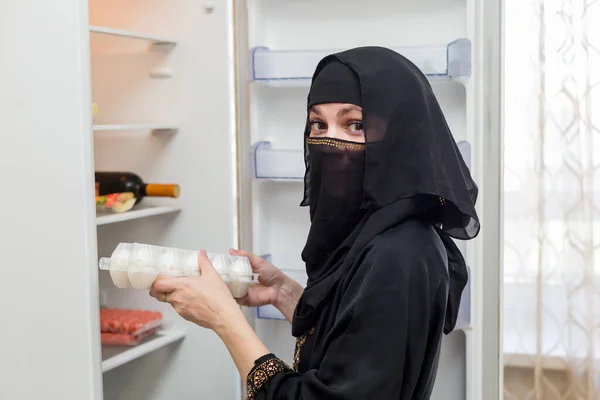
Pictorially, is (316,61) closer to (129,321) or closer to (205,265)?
(205,265)

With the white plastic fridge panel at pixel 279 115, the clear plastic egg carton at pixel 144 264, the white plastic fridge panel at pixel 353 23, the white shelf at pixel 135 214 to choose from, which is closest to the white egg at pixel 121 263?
the clear plastic egg carton at pixel 144 264

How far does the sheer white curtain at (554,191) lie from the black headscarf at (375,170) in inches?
21.2

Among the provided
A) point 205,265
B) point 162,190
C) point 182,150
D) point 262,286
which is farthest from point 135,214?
point 205,265

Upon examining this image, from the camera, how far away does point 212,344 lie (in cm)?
204

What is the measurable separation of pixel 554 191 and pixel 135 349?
1.09 meters

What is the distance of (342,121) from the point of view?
129 centimetres

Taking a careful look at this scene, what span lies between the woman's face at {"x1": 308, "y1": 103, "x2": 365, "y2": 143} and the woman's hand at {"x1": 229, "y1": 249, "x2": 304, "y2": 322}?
442mm

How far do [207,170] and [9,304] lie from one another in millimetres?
634

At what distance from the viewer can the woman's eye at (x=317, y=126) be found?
4.40 ft

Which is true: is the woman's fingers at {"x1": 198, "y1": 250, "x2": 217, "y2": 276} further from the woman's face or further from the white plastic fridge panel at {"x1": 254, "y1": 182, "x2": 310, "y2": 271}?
the white plastic fridge panel at {"x1": 254, "y1": 182, "x2": 310, "y2": 271}

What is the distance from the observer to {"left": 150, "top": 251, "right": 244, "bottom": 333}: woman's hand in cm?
132

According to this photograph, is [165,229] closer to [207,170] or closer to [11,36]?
[207,170]

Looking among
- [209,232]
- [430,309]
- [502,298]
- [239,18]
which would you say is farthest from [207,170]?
[430,309]

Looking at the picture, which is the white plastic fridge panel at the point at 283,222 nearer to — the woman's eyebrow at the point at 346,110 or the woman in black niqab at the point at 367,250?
the woman in black niqab at the point at 367,250
